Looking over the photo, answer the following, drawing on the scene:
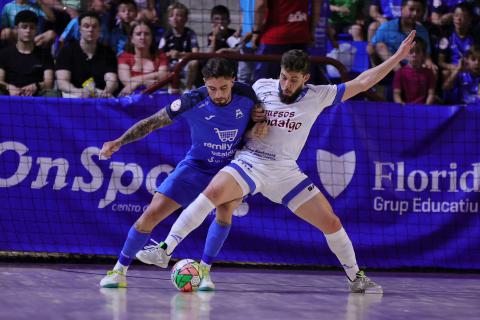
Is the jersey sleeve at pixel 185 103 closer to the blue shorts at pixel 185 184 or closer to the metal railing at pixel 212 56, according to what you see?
the blue shorts at pixel 185 184

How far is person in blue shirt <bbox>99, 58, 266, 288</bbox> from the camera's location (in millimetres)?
6840

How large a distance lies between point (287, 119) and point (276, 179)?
0.50m

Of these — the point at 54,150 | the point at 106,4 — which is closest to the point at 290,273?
the point at 54,150

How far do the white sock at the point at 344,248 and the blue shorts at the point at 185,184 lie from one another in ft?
3.69

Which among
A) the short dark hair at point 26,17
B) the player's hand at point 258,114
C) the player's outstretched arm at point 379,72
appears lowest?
the player's hand at point 258,114

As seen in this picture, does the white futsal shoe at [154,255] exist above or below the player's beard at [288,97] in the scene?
below

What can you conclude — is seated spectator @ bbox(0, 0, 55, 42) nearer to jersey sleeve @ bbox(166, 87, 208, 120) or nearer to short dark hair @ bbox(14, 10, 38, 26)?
short dark hair @ bbox(14, 10, 38, 26)

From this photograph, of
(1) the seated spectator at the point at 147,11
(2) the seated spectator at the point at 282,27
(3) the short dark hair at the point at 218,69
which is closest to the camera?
(3) the short dark hair at the point at 218,69

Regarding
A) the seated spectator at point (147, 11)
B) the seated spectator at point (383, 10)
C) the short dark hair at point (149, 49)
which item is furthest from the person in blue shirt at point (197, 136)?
the seated spectator at point (383, 10)

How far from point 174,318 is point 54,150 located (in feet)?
11.6

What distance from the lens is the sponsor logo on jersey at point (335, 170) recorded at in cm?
875

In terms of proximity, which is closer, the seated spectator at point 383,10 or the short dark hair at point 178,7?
the short dark hair at point 178,7

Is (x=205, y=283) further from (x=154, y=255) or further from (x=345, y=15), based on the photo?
(x=345, y=15)

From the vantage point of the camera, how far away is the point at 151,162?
8.68 metres
